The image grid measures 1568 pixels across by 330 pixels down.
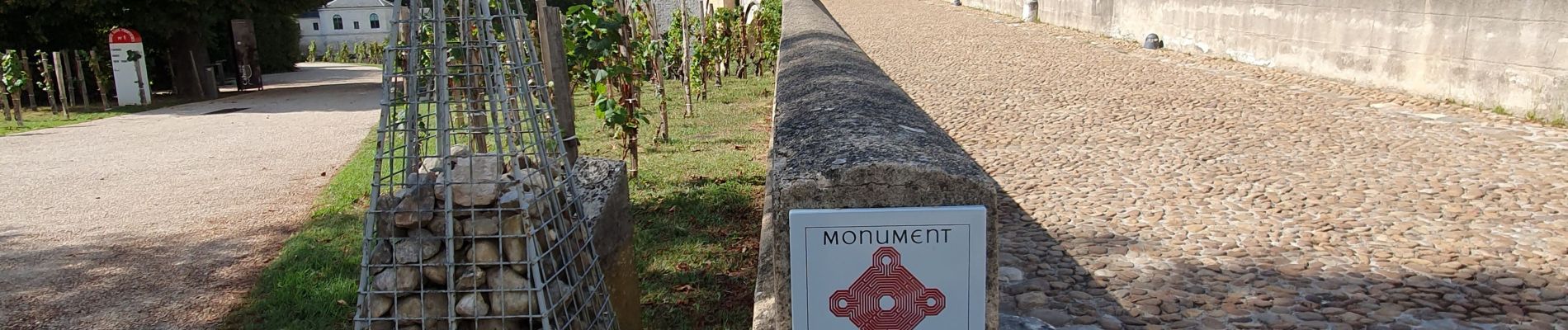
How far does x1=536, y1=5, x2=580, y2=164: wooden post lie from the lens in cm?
421

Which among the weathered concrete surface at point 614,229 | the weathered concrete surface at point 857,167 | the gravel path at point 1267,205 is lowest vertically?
the gravel path at point 1267,205

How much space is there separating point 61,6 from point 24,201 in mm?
9162

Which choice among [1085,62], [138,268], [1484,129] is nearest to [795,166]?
[138,268]

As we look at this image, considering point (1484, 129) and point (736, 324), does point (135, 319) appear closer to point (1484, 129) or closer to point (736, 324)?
point (736, 324)

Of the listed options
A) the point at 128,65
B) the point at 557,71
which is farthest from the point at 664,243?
the point at 128,65

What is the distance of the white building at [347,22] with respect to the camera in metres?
51.1

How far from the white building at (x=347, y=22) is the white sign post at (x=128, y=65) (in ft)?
122

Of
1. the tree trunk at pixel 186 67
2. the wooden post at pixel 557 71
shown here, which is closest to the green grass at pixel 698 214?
the wooden post at pixel 557 71

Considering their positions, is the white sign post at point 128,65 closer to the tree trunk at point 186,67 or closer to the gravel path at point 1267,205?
the tree trunk at point 186,67

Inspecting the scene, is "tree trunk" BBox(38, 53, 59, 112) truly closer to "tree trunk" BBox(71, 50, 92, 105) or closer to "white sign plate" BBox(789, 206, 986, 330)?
"tree trunk" BBox(71, 50, 92, 105)

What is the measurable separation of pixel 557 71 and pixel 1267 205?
3.43 m

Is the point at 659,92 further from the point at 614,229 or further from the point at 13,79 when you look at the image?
the point at 13,79

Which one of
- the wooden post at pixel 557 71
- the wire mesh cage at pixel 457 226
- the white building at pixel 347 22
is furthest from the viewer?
the white building at pixel 347 22

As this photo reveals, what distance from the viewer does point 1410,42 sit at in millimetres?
9070
